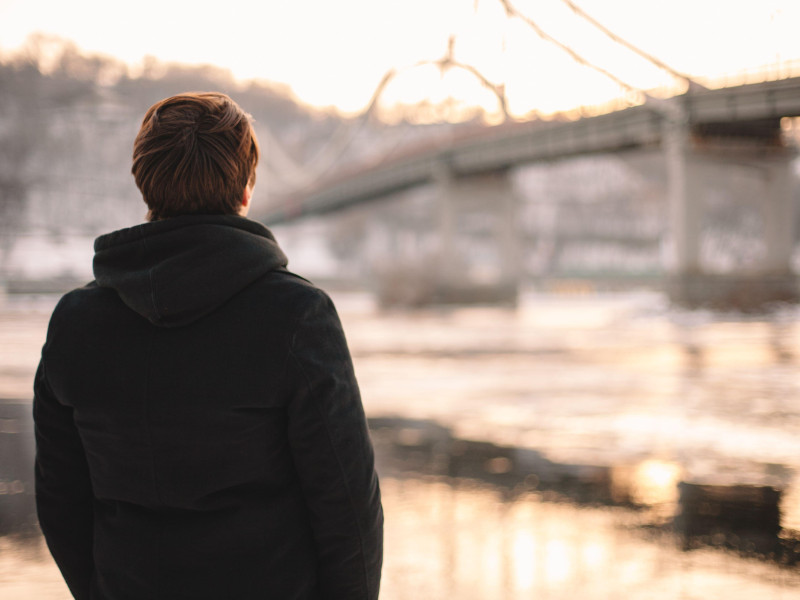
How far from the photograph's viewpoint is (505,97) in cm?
4769

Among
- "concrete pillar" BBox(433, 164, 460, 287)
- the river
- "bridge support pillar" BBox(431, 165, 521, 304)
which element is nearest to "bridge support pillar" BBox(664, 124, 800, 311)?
"bridge support pillar" BBox(431, 165, 521, 304)

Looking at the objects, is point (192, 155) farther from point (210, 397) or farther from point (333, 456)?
point (333, 456)

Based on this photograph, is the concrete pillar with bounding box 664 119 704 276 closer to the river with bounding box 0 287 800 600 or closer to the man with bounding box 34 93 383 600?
the river with bounding box 0 287 800 600

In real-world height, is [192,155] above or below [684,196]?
below

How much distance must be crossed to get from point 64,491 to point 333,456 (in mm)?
564

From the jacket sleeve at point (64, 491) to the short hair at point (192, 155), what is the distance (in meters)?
0.44

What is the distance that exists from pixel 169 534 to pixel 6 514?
12.1 ft

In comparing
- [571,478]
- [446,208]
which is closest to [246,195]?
[571,478]

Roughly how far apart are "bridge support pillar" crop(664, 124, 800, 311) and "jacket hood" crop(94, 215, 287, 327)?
2777 cm

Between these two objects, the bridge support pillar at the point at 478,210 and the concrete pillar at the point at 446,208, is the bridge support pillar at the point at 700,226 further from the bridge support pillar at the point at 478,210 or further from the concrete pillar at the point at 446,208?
the concrete pillar at the point at 446,208

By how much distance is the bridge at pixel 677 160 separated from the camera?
28.5 meters

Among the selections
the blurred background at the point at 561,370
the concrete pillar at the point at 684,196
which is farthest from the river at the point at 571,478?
the concrete pillar at the point at 684,196

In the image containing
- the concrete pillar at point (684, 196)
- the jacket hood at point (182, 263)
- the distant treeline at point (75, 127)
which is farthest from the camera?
the distant treeline at point (75, 127)

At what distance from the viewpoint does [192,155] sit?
156cm
